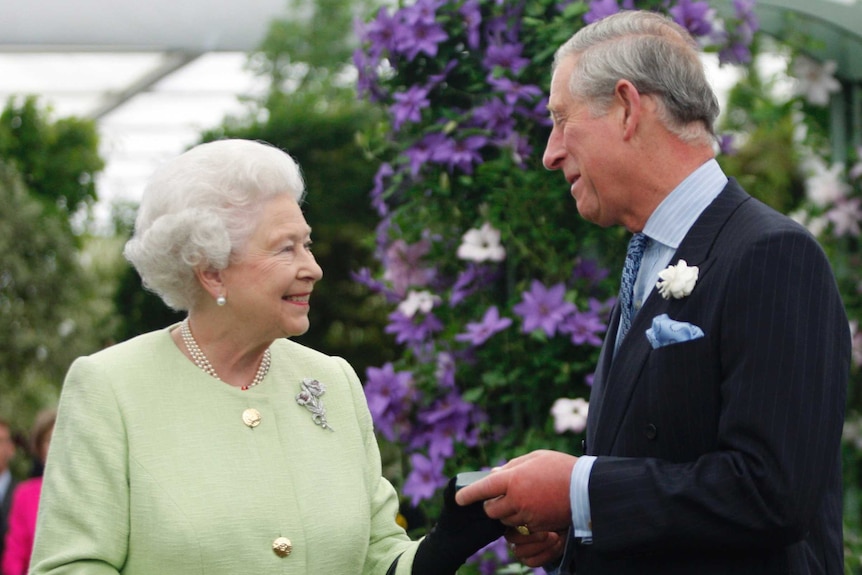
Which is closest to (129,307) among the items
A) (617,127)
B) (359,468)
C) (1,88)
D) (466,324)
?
(466,324)

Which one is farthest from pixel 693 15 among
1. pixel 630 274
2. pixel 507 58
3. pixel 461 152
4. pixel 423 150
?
pixel 630 274

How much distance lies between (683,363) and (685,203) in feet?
1.09

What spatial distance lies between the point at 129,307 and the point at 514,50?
4473 millimetres

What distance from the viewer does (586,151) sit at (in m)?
2.17

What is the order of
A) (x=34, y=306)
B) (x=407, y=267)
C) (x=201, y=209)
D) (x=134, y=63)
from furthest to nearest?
(x=134, y=63) < (x=34, y=306) < (x=407, y=267) < (x=201, y=209)

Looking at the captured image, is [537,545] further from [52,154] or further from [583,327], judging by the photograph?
[52,154]

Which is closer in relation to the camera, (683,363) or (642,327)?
(683,363)

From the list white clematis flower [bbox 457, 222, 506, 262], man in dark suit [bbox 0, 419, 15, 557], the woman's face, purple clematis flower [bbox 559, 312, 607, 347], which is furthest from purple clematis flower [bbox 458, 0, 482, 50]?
man in dark suit [bbox 0, 419, 15, 557]

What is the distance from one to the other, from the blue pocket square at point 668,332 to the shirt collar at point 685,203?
0.18 metres

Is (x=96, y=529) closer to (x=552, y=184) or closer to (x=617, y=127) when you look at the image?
(x=617, y=127)

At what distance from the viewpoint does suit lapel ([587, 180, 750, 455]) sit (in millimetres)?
2000

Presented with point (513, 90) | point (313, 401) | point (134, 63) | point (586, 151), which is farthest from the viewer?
point (134, 63)

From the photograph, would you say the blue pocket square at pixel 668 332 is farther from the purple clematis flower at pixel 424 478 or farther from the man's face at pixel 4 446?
the man's face at pixel 4 446

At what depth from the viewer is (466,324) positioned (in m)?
3.59
